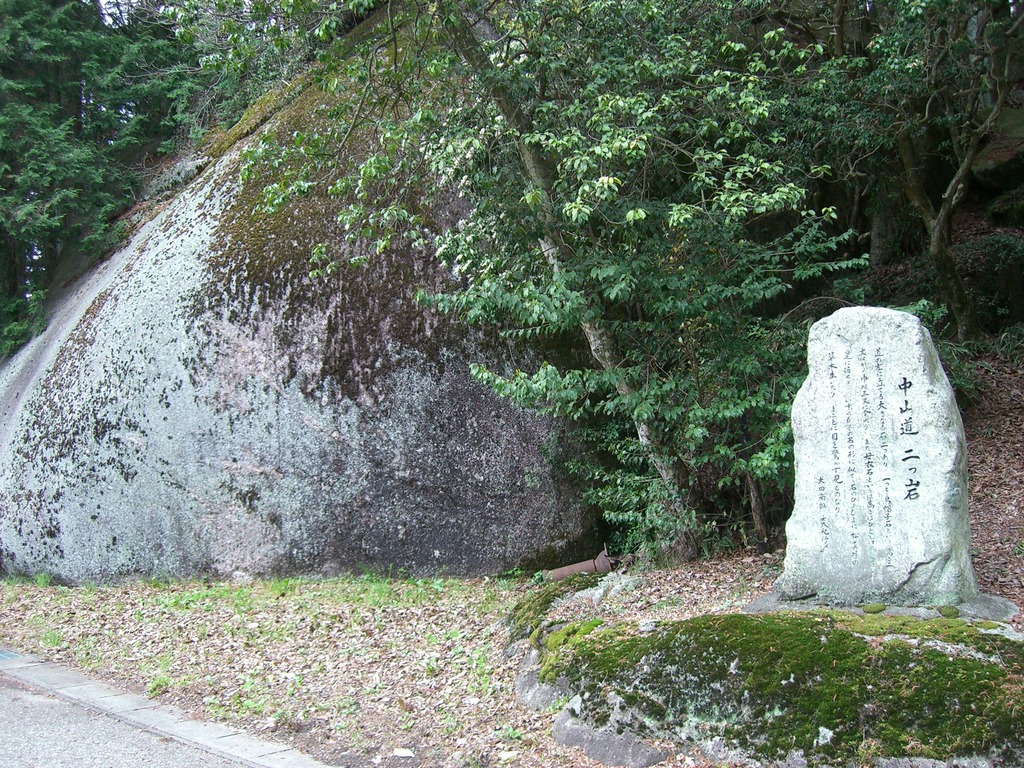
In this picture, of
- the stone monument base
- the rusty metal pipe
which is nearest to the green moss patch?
the rusty metal pipe

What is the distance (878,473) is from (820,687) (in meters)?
1.43

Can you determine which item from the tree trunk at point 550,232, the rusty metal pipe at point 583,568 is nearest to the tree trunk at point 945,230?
the tree trunk at point 550,232

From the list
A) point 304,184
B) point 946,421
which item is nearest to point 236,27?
point 304,184

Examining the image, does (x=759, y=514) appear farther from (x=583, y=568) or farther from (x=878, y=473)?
(x=878, y=473)

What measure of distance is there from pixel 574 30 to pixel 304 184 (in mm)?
2843

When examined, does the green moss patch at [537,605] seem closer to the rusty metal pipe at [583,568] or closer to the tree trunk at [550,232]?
the rusty metal pipe at [583,568]

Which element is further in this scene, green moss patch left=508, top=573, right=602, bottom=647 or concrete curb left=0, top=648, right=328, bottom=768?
green moss patch left=508, top=573, right=602, bottom=647

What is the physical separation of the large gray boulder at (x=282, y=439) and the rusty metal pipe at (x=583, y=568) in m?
0.20

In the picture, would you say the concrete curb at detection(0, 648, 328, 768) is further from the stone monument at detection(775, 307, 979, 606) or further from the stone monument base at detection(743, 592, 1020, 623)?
the stone monument at detection(775, 307, 979, 606)

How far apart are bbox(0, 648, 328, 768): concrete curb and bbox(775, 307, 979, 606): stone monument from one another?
11.5 ft

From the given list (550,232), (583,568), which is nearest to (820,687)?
(583,568)

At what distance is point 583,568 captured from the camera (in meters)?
8.17

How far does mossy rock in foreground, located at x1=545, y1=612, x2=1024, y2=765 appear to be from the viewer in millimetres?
3982

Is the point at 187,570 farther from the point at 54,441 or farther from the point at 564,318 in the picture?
the point at 564,318
